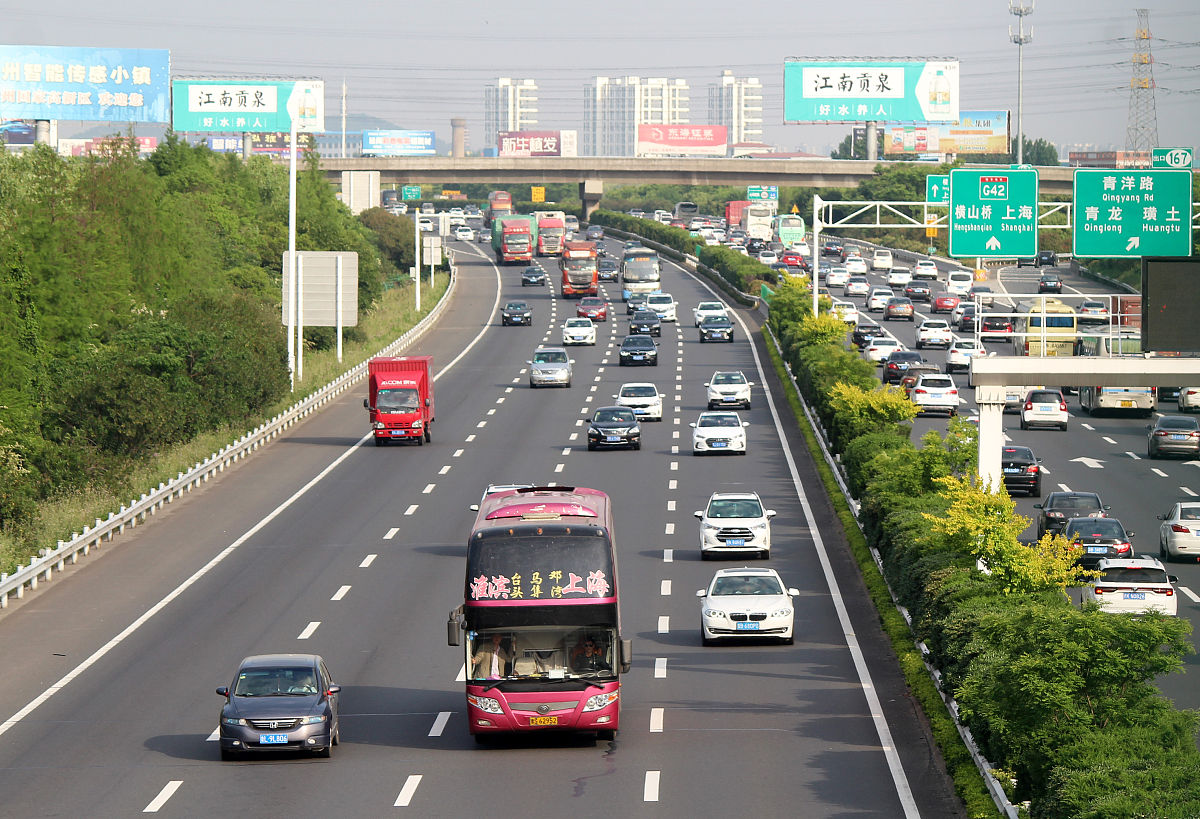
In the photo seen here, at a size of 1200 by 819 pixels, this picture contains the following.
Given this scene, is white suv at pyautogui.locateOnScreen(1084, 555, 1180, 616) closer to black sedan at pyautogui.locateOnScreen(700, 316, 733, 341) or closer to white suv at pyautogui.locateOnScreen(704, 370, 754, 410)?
white suv at pyautogui.locateOnScreen(704, 370, 754, 410)

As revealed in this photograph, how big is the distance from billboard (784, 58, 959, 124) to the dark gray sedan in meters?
98.9

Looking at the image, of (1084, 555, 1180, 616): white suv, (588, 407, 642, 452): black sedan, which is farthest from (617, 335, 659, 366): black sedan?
(1084, 555, 1180, 616): white suv

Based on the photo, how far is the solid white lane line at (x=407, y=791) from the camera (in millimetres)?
22047

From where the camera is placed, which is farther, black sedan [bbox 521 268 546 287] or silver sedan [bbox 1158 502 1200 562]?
black sedan [bbox 521 268 546 287]

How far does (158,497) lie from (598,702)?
85.5 feet

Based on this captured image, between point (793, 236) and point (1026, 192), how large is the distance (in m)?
88.9

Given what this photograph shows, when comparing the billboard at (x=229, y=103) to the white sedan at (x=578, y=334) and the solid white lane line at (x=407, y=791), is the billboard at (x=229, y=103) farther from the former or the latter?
the solid white lane line at (x=407, y=791)

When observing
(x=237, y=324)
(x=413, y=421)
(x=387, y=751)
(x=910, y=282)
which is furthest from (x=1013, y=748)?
(x=910, y=282)

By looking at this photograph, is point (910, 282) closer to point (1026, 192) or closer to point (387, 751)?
point (1026, 192)

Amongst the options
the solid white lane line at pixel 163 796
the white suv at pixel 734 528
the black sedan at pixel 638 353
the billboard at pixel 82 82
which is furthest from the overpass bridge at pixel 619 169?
the solid white lane line at pixel 163 796

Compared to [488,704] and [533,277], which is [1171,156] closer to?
[488,704]

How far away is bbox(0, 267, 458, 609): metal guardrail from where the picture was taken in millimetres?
37812

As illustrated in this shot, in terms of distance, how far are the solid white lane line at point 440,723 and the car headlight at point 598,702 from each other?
2998mm

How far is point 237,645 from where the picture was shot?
106 feet
